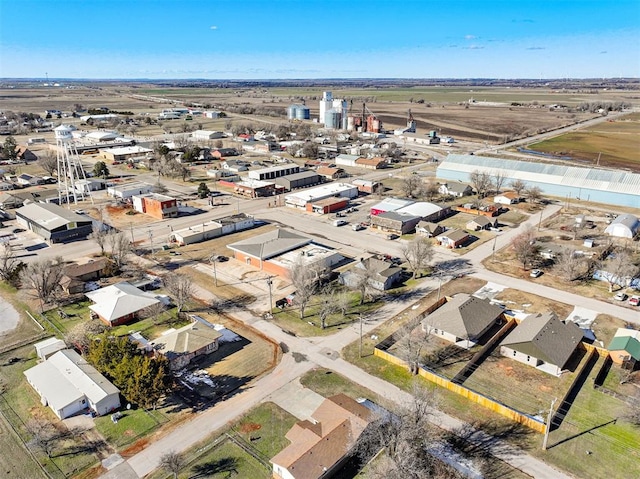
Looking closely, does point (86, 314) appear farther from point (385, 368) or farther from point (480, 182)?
point (480, 182)

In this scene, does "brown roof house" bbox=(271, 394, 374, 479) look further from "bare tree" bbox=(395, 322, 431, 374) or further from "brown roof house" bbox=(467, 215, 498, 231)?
"brown roof house" bbox=(467, 215, 498, 231)

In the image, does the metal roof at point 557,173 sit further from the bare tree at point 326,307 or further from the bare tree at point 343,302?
the bare tree at point 326,307

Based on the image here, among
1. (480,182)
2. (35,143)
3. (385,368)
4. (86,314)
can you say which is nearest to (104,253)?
(86,314)

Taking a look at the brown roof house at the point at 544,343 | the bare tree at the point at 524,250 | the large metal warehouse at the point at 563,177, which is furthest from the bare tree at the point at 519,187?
the brown roof house at the point at 544,343

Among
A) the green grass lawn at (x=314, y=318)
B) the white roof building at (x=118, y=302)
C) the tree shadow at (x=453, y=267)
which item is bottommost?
the green grass lawn at (x=314, y=318)

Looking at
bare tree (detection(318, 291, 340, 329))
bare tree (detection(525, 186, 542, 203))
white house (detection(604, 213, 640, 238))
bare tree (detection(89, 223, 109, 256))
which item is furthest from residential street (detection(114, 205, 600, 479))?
bare tree (detection(525, 186, 542, 203))
